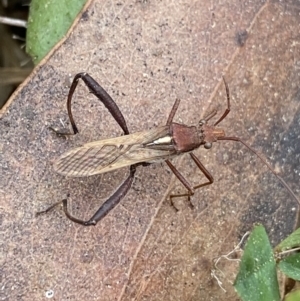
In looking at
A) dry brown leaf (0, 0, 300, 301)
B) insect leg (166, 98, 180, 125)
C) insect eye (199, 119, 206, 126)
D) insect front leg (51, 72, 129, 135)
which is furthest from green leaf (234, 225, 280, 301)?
insect front leg (51, 72, 129, 135)

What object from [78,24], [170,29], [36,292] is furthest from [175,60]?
[36,292]

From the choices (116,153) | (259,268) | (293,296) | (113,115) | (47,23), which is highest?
(47,23)

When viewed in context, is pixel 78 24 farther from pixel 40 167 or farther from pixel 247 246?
pixel 247 246

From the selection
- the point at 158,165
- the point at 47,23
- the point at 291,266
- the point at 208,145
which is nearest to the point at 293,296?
the point at 291,266

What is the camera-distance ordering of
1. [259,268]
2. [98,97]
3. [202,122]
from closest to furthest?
1. [259,268]
2. [98,97]
3. [202,122]

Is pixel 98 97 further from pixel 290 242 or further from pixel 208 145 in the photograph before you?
pixel 290 242

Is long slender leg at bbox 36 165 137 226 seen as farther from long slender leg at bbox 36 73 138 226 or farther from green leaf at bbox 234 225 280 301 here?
green leaf at bbox 234 225 280 301

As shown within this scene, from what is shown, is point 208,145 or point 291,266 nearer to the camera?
point 291,266
